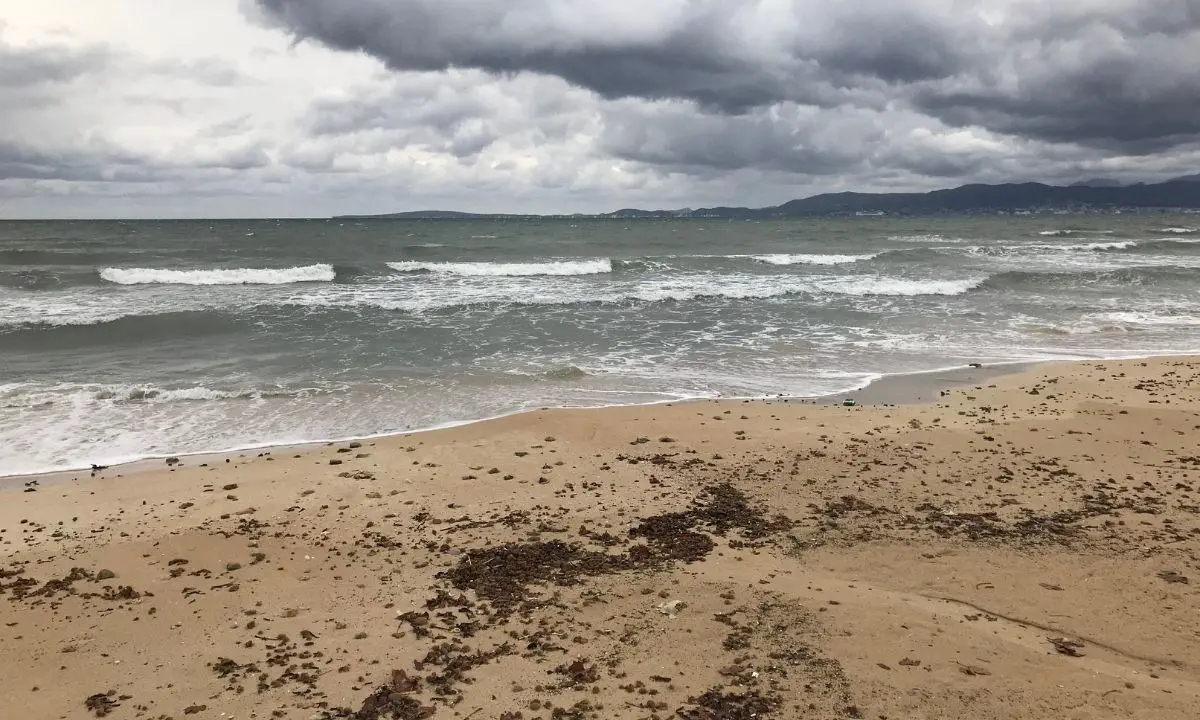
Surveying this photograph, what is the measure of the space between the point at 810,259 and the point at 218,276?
2881 cm

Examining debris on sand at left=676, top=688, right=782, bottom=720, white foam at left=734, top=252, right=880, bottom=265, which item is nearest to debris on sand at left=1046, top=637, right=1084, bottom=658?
debris on sand at left=676, top=688, right=782, bottom=720

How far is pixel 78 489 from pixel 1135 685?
30.7 feet

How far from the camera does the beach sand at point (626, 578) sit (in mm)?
4309

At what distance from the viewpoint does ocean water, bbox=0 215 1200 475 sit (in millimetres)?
11242

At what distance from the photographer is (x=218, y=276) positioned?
102 feet

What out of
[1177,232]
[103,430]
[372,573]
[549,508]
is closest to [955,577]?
[549,508]

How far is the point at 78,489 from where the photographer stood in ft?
26.0

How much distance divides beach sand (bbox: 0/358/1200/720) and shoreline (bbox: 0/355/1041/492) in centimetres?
23

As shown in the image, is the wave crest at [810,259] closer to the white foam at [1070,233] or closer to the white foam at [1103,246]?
the white foam at [1103,246]

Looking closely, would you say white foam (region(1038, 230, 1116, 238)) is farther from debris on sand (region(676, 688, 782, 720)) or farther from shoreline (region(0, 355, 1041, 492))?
debris on sand (region(676, 688, 782, 720))

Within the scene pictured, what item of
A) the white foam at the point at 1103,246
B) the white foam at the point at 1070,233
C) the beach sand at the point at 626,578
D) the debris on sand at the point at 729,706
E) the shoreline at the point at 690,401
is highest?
the white foam at the point at 1070,233

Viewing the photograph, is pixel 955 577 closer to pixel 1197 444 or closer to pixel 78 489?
pixel 1197 444

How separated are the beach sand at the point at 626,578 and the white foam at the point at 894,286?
56.2 feet

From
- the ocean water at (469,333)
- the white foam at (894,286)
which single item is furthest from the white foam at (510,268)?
the white foam at (894,286)
